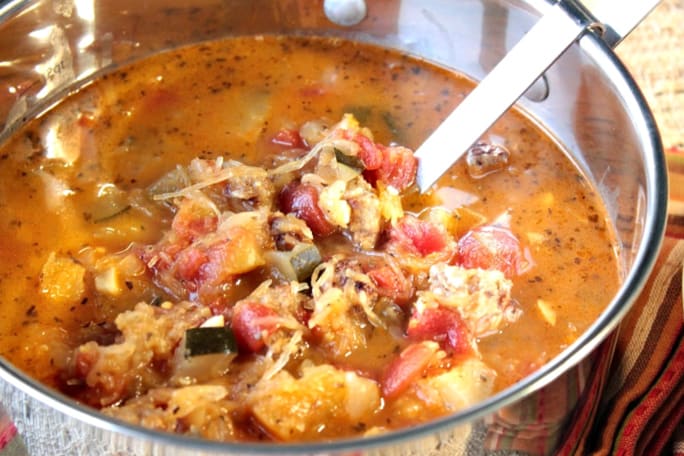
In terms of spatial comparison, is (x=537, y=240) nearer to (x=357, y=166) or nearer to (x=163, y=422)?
(x=357, y=166)

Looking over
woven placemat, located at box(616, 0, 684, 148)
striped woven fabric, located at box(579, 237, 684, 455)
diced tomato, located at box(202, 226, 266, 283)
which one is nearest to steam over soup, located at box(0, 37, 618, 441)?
diced tomato, located at box(202, 226, 266, 283)

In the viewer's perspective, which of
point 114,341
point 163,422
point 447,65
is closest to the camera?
point 163,422

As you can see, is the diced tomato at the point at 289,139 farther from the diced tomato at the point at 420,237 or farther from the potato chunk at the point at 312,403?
the potato chunk at the point at 312,403

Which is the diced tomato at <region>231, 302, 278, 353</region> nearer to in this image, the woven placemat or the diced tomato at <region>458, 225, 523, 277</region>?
the diced tomato at <region>458, 225, 523, 277</region>

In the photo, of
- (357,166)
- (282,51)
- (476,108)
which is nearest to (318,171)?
(357,166)

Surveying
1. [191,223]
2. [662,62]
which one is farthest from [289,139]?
[662,62]

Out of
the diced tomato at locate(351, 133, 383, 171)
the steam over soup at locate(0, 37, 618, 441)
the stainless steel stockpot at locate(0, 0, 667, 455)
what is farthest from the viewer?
the diced tomato at locate(351, 133, 383, 171)

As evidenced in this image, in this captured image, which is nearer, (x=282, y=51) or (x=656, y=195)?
(x=656, y=195)
